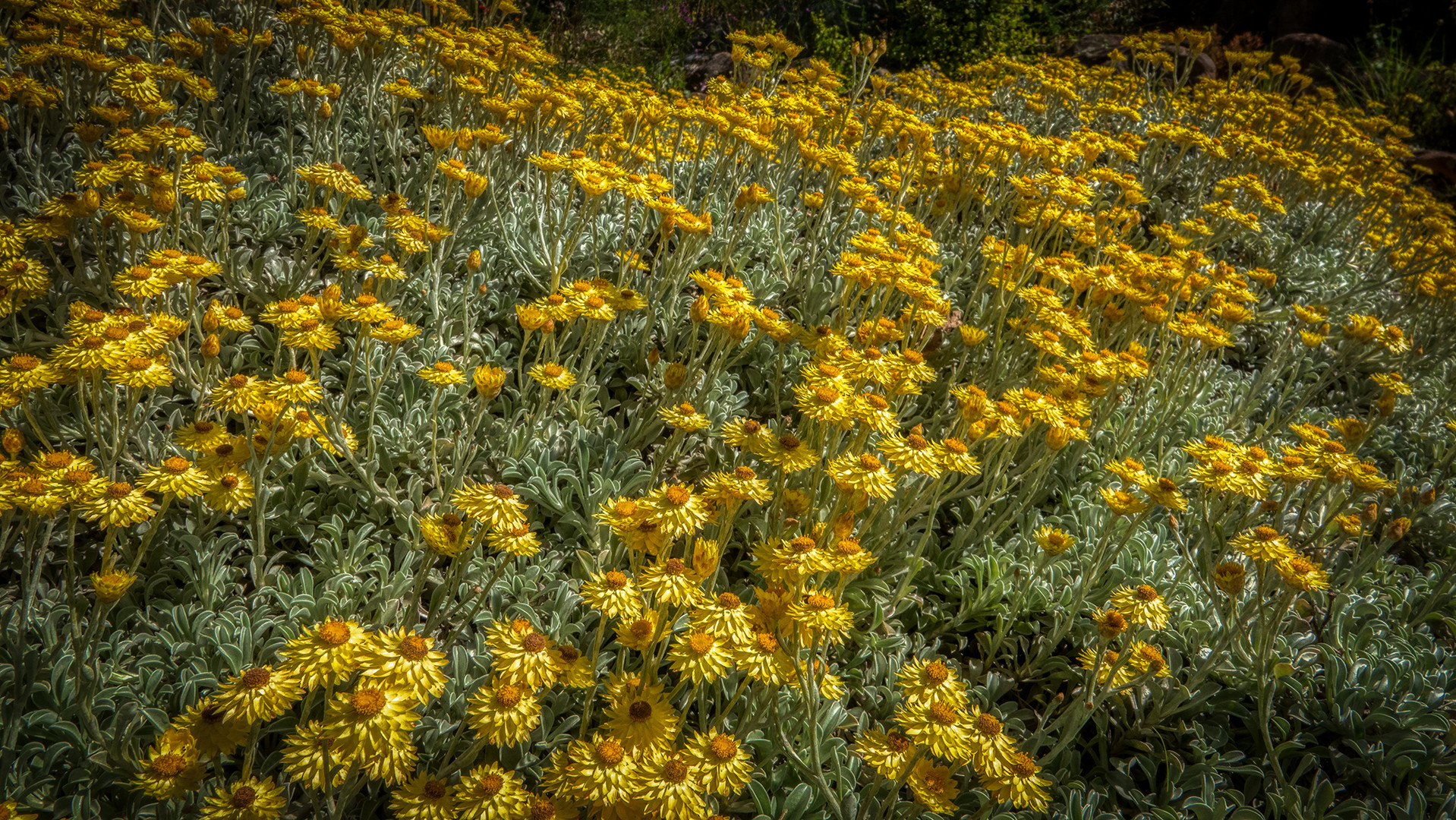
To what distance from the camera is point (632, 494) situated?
254cm

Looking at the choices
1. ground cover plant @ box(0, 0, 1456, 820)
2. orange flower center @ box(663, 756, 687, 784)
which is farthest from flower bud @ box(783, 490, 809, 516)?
orange flower center @ box(663, 756, 687, 784)

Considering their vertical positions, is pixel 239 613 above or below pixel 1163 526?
below

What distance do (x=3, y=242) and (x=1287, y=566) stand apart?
3508mm

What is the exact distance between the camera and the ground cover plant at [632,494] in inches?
59.6

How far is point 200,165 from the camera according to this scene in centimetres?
245

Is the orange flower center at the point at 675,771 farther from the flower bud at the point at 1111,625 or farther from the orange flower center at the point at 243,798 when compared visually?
the flower bud at the point at 1111,625

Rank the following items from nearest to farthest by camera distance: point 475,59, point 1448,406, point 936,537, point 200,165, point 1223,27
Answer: point 200,165
point 936,537
point 475,59
point 1448,406
point 1223,27

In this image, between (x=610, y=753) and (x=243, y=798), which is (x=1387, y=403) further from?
(x=243, y=798)

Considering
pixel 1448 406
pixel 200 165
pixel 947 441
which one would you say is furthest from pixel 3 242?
pixel 1448 406

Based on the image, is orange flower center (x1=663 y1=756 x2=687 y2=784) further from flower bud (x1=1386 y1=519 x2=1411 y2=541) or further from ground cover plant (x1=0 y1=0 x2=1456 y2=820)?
flower bud (x1=1386 y1=519 x2=1411 y2=541)

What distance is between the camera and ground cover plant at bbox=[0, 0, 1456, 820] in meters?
1.51

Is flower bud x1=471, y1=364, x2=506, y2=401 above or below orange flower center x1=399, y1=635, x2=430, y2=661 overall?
above

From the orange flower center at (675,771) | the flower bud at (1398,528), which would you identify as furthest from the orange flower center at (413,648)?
the flower bud at (1398,528)

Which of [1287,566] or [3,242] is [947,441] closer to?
[1287,566]
